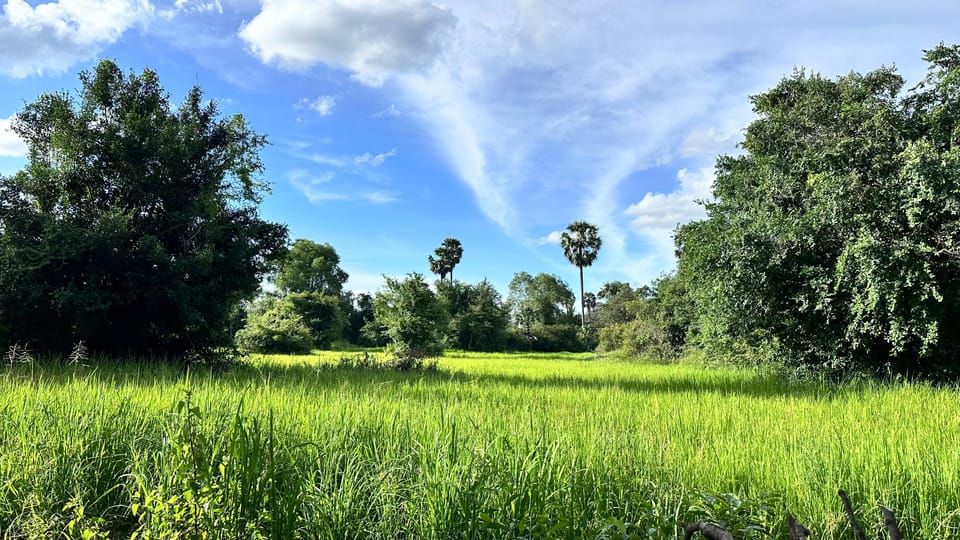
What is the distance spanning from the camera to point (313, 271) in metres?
62.1

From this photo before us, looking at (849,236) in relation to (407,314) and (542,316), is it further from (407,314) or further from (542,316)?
(542,316)

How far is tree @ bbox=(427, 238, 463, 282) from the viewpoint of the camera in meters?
59.2

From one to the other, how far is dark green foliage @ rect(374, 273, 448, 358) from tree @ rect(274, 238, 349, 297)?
42.1 metres

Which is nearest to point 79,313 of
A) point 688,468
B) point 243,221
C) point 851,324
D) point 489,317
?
point 243,221

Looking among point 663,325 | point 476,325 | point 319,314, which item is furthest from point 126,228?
point 476,325

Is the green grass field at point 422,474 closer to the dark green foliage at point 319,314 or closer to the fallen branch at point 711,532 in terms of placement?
the fallen branch at point 711,532

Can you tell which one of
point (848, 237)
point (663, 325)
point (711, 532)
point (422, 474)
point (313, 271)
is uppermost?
point (313, 271)

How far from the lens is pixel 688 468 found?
3.62 m

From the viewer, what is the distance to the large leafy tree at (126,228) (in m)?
10.6

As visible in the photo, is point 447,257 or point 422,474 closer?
point 422,474

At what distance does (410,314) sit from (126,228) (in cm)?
1038

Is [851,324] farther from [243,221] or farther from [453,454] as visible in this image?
[243,221]

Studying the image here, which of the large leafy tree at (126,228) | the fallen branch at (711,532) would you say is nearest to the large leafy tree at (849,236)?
the fallen branch at (711,532)

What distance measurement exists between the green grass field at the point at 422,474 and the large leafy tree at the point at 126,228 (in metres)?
6.80
